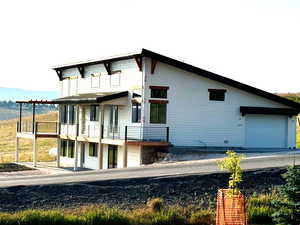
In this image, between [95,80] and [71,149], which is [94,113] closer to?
[95,80]

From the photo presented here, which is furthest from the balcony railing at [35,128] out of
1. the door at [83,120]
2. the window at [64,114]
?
the door at [83,120]

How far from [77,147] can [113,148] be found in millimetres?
4960

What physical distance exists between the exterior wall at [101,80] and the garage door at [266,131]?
7.79 m

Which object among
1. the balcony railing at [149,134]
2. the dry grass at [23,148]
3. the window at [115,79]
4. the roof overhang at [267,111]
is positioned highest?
the window at [115,79]

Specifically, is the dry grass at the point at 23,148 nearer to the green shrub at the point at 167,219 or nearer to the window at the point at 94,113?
the window at the point at 94,113

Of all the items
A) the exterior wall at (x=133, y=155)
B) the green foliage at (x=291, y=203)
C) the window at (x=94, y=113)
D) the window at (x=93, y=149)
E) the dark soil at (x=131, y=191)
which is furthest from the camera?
the window at (x=93, y=149)

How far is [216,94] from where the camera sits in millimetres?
38281

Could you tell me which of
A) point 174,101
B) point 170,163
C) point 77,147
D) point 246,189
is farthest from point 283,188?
point 77,147

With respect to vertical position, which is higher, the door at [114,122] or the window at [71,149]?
the door at [114,122]

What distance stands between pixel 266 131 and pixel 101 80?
1174cm

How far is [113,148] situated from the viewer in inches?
1593

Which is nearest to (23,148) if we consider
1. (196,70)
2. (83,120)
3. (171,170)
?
(83,120)

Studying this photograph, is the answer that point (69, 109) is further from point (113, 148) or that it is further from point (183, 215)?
point (183, 215)

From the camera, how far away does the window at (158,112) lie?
3678 cm
